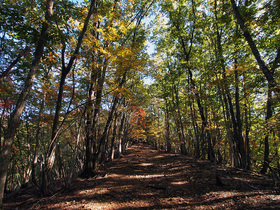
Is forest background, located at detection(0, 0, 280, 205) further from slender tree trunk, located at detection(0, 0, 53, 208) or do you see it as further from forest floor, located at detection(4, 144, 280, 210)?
forest floor, located at detection(4, 144, 280, 210)

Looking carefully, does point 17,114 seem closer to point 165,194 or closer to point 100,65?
point 100,65

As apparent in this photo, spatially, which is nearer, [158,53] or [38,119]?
[38,119]

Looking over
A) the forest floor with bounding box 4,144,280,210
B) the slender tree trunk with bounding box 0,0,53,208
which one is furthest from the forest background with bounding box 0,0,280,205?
the forest floor with bounding box 4,144,280,210

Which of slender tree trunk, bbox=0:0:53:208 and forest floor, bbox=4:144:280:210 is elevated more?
slender tree trunk, bbox=0:0:53:208

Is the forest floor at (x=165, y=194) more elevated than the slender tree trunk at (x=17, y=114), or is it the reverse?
the slender tree trunk at (x=17, y=114)

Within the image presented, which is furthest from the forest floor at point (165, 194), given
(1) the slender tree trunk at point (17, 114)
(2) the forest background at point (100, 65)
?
(1) the slender tree trunk at point (17, 114)

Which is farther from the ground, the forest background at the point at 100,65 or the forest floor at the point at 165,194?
the forest background at the point at 100,65

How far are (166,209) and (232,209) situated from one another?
1.97 metres

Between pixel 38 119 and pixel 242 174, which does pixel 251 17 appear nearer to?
pixel 242 174

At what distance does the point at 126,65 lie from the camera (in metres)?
6.03

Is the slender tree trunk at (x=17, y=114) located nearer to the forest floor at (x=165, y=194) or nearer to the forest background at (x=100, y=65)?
the forest background at (x=100, y=65)

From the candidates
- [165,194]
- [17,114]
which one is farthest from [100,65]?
[165,194]

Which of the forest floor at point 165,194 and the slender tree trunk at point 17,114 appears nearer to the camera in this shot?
the slender tree trunk at point 17,114

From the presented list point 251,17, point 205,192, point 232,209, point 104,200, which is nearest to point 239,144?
point 205,192
